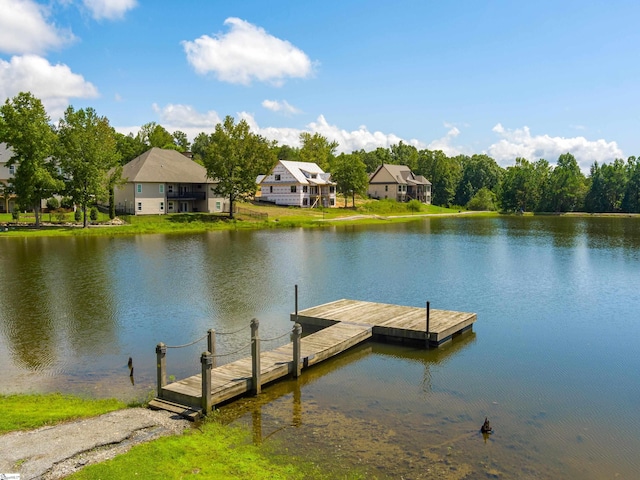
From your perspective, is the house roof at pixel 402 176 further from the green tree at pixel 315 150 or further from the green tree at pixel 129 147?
the green tree at pixel 129 147

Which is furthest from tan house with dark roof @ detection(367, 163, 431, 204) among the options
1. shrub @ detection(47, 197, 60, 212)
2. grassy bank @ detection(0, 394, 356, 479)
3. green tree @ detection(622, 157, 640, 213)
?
grassy bank @ detection(0, 394, 356, 479)

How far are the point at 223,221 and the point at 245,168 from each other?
9.21 meters

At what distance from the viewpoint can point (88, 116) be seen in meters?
69.8

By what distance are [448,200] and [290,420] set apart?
136452 mm

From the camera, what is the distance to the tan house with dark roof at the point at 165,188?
79.7 meters

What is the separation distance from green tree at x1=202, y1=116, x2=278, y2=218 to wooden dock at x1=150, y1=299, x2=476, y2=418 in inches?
2210

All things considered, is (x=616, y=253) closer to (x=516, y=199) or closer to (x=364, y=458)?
(x=364, y=458)

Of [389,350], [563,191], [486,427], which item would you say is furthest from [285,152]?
[486,427]

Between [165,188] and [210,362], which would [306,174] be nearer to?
[165,188]

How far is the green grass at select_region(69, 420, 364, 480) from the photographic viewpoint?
38.2 ft

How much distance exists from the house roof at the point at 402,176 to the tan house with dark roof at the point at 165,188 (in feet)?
175

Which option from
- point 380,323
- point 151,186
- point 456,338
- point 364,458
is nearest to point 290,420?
point 364,458

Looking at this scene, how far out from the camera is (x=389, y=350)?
2280cm

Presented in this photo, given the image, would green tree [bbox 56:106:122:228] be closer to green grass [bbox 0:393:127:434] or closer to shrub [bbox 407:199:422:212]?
green grass [bbox 0:393:127:434]
